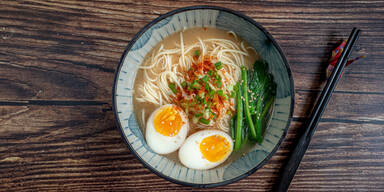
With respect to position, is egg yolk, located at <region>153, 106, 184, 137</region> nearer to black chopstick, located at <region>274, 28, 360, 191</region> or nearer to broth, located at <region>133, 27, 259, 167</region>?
broth, located at <region>133, 27, 259, 167</region>

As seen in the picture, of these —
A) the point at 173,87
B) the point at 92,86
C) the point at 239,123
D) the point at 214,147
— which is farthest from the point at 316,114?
the point at 92,86

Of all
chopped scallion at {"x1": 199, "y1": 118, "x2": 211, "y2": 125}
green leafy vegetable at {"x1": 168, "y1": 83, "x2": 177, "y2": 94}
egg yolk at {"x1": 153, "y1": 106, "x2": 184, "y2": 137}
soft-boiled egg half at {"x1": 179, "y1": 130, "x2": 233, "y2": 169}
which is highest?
green leafy vegetable at {"x1": 168, "y1": 83, "x2": 177, "y2": 94}

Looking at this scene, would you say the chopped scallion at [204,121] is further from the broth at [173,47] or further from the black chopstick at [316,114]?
the black chopstick at [316,114]

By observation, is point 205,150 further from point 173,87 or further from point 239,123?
point 173,87

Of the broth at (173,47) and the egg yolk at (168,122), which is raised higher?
the broth at (173,47)

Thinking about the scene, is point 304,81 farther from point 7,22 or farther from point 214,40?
point 7,22

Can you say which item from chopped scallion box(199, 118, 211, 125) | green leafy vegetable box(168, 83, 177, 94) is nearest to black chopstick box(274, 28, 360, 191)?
chopped scallion box(199, 118, 211, 125)

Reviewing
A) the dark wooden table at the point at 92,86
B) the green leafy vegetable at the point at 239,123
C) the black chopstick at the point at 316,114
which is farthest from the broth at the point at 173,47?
the black chopstick at the point at 316,114

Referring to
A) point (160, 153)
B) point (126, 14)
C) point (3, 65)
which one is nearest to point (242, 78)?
point (160, 153)
